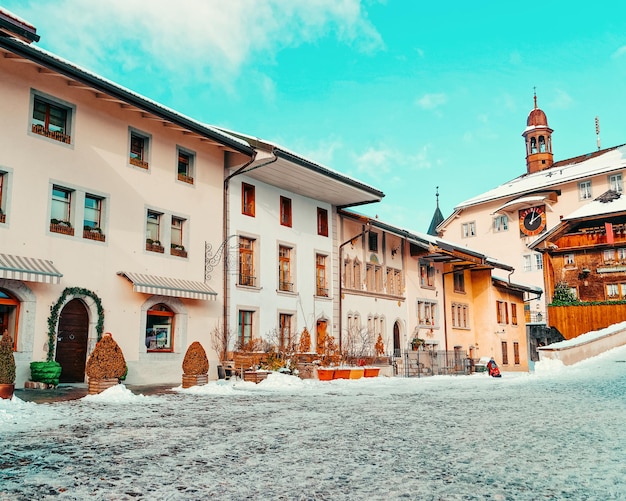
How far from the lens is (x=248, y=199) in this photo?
25.3m

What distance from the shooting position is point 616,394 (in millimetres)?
14602

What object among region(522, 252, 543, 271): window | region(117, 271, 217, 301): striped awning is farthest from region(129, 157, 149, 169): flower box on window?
region(522, 252, 543, 271): window

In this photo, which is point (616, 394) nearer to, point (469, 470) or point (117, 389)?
point (469, 470)

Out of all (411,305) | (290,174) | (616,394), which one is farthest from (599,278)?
(616,394)

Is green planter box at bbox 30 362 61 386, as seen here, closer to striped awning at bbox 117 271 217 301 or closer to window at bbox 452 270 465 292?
striped awning at bbox 117 271 217 301

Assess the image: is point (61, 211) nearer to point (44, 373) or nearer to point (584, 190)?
point (44, 373)

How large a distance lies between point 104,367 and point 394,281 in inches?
888

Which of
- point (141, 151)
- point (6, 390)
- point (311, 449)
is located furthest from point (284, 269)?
point (311, 449)

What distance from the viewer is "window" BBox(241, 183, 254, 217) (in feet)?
81.9

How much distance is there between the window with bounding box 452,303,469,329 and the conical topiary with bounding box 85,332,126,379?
2832 cm

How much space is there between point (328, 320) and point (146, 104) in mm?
13489

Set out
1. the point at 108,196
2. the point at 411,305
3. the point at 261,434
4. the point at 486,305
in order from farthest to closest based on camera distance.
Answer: the point at 486,305 → the point at 411,305 → the point at 108,196 → the point at 261,434

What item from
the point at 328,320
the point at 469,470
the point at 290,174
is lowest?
the point at 469,470

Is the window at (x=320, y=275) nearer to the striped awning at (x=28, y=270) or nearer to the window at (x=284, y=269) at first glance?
the window at (x=284, y=269)
